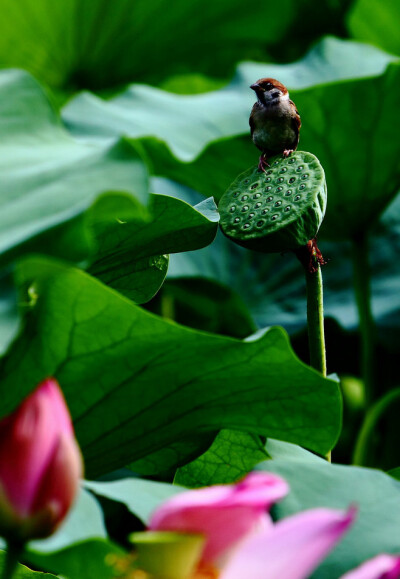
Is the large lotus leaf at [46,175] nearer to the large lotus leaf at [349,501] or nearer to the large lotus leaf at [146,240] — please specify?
the large lotus leaf at [146,240]

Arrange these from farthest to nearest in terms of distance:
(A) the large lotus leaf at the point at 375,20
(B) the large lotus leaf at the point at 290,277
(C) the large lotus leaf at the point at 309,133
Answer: (A) the large lotus leaf at the point at 375,20, (B) the large lotus leaf at the point at 290,277, (C) the large lotus leaf at the point at 309,133

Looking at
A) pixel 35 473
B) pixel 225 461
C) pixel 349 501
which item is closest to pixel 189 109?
pixel 225 461

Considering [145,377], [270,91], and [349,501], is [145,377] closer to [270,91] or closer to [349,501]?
[349,501]

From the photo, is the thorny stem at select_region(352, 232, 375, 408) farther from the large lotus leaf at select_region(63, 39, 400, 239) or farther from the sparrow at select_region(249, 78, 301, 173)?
the sparrow at select_region(249, 78, 301, 173)

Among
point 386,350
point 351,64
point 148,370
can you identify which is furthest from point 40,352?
point 351,64

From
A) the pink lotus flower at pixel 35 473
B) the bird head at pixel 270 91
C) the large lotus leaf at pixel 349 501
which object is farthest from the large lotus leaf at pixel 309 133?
the pink lotus flower at pixel 35 473

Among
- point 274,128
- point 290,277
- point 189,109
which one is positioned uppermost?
point 274,128

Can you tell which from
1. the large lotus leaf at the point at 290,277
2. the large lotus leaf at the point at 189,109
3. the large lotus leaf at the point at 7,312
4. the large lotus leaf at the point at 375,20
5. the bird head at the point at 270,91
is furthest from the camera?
the large lotus leaf at the point at 375,20
